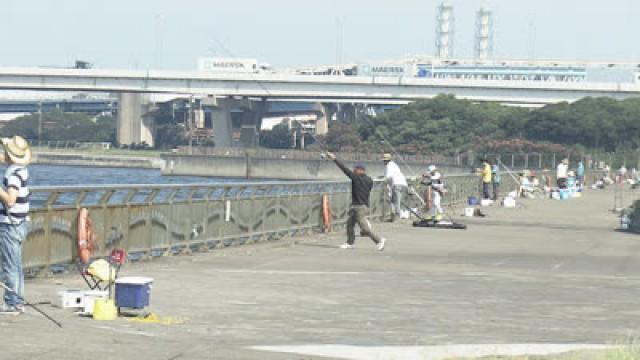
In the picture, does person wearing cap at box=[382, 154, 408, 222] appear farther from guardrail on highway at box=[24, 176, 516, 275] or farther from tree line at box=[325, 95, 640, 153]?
tree line at box=[325, 95, 640, 153]

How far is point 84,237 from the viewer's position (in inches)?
701

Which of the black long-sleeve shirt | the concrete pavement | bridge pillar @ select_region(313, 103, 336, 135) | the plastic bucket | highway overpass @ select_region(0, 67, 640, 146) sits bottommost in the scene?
the concrete pavement

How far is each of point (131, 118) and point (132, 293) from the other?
138m

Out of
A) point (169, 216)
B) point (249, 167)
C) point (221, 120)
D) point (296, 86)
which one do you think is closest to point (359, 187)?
point (169, 216)

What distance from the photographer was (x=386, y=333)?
1245cm

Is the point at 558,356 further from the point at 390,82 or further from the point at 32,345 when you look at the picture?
the point at 390,82

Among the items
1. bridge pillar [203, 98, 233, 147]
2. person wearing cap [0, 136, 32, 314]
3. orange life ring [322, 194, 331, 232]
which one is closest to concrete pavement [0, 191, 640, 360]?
person wearing cap [0, 136, 32, 314]

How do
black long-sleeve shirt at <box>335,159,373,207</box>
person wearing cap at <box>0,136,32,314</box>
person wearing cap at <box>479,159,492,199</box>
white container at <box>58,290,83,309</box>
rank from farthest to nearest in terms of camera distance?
person wearing cap at <box>479,159,492,199</box> → black long-sleeve shirt at <box>335,159,373,207</box> → white container at <box>58,290,83,309</box> → person wearing cap at <box>0,136,32,314</box>

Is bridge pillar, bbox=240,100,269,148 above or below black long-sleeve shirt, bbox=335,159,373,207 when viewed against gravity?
above

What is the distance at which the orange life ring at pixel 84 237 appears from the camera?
695 inches

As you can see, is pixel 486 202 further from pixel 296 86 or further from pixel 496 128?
pixel 496 128

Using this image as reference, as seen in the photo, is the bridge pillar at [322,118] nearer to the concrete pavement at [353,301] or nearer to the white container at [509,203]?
the white container at [509,203]

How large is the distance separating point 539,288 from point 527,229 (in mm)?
16879

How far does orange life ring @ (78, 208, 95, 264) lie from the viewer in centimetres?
1766
